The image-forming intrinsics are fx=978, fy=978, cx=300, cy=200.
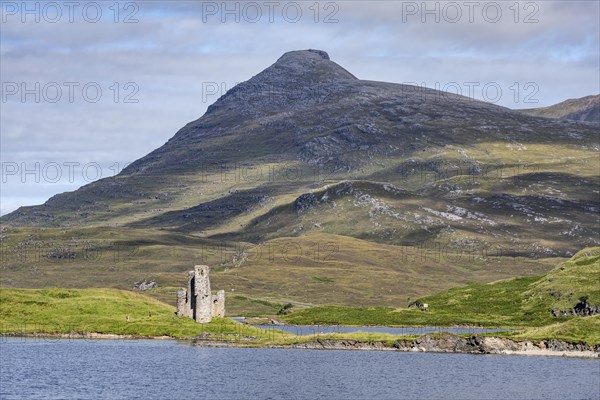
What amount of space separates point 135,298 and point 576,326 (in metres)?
73.8

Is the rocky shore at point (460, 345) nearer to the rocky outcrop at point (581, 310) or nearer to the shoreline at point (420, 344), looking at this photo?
the shoreline at point (420, 344)

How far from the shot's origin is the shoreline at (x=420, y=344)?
138 m

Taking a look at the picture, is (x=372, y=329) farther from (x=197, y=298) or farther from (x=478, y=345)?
(x=197, y=298)

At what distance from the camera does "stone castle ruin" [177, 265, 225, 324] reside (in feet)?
481

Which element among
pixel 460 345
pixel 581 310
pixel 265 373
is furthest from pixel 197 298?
pixel 581 310

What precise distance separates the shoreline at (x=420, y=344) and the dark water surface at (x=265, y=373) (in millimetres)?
1323

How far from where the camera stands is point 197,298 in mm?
147000

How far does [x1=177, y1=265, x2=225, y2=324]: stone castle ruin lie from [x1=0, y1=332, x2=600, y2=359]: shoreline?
7.11 metres

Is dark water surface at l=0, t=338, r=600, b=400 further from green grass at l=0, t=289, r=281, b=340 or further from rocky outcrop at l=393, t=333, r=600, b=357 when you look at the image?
green grass at l=0, t=289, r=281, b=340

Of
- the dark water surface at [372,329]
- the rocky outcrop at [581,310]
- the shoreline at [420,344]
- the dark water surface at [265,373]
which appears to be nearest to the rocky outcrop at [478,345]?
the shoreline at [420,344]

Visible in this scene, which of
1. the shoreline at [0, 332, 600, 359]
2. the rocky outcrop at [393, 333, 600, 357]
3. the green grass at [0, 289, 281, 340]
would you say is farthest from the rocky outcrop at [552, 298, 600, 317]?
the green grass at [0, 289, 281, 340]

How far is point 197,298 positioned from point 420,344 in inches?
1335

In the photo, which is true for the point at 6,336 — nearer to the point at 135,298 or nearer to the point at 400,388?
the point at 135,298

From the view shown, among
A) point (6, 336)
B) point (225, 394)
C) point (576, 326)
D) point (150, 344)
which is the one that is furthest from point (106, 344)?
point (576, 326)
